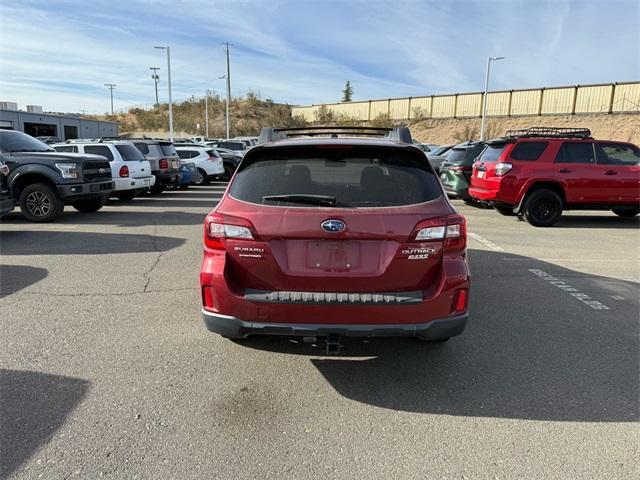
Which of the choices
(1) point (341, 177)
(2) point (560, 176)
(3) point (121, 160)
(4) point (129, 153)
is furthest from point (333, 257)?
(4) point (129, 153)

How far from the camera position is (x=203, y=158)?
1989 cm

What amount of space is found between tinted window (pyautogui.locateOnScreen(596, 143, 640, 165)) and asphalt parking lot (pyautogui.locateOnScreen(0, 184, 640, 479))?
18.6 feet

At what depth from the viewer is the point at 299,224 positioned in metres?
3.10

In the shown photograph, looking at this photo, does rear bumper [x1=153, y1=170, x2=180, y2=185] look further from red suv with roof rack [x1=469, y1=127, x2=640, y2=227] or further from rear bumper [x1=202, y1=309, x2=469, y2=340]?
rear bumper [x1=202, y1=309, x2=469, y2=340]

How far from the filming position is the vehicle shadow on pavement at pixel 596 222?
11.0 meters

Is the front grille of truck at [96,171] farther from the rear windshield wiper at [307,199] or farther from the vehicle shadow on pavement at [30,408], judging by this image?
the rear windshield wiper at [307,199]

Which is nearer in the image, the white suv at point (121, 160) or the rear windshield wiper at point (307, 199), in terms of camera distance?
the rear windshield wiper at point (307, 199)

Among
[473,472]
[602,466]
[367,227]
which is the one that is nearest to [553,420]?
[602,466]

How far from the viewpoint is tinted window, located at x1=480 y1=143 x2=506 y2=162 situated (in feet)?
35.2

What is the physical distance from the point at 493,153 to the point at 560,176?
1.50 m

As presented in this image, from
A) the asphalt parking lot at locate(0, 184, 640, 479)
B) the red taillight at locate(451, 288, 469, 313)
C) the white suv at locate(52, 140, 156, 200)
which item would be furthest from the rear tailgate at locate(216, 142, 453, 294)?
the white suv at locate(52, 140, 156, 200)

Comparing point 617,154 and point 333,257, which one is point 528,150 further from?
point 333,257

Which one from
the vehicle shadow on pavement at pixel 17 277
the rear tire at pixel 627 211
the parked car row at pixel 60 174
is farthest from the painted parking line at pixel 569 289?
the parked car row at pixel 60 174

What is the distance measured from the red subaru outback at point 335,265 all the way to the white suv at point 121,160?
417 inches
